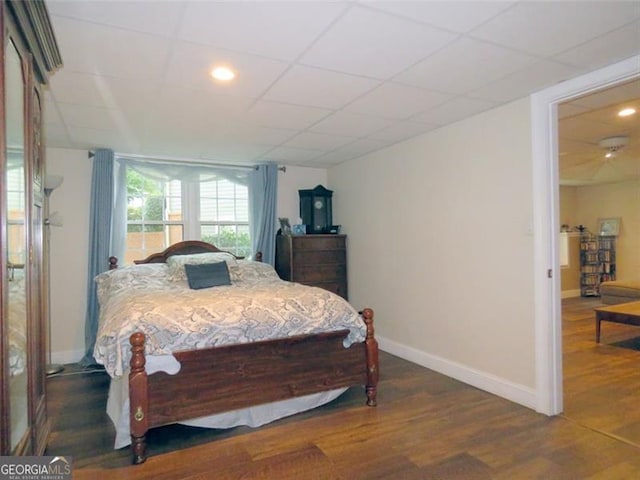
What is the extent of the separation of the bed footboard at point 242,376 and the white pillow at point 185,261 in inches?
61.8

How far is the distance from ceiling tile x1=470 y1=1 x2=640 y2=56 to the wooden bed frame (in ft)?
6.51

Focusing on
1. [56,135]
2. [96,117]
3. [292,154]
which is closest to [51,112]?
[96,117]

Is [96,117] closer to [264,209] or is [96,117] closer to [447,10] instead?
[264,209]

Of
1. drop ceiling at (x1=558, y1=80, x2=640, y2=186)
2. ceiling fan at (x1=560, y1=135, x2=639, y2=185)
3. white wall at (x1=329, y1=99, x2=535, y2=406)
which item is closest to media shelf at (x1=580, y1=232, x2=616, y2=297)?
ceiling fan at (x1=560, y1=135, x2=639, y2=185)

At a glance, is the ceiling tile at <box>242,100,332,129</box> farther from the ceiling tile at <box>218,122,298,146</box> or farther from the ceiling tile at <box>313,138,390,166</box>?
the ceiling tile at <box>313,138,390,166</box>

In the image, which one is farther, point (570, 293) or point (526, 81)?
point (570, 293)

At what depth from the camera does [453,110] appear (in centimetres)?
319

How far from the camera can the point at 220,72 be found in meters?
2.40

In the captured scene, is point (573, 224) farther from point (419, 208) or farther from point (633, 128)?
point (419, 208)

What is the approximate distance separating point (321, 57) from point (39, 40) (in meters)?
1.38

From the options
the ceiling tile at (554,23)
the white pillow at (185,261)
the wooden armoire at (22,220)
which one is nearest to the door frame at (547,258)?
the ceiling tile at (554,23)

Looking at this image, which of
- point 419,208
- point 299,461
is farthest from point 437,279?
point 299,461

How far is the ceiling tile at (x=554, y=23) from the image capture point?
5.86ft

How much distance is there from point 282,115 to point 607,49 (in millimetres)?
2191
